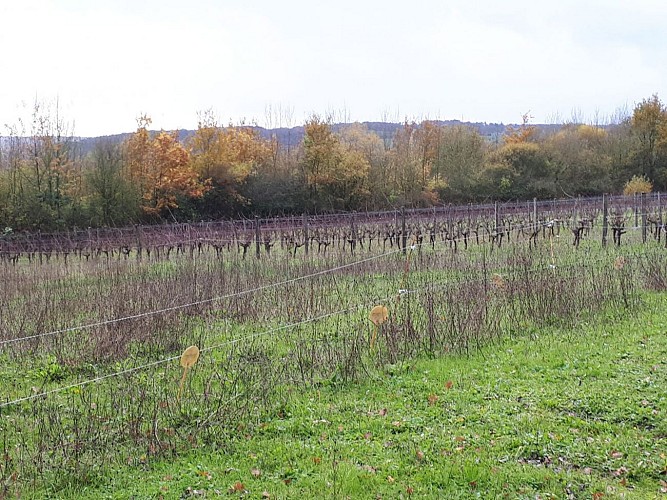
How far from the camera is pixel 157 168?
26.8 meters

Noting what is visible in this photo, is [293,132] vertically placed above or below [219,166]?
above

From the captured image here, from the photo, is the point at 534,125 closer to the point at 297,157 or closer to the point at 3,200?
A: the point at 297,157

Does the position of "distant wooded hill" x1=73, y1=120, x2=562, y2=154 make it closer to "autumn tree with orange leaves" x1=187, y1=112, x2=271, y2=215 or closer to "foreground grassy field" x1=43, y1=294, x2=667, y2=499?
"autumn tree with orange leaves" x1=187, y1=112, x2=271, y2=215

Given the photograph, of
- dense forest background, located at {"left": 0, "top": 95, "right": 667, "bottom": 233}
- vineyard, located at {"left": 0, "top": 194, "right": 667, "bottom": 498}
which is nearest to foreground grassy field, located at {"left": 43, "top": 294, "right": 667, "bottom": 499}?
vineyard, located at {"left": 0, "top": 194, "right": 667, "bottom": 498}

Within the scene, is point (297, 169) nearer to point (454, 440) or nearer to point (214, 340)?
point (214, 340)

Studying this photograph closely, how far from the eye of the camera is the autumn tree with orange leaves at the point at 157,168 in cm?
2653

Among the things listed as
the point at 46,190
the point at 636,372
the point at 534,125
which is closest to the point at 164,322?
the point at 636,372

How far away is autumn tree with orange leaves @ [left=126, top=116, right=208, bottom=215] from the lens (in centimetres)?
2653

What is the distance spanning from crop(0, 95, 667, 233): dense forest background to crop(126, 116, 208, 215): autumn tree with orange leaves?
0.15 feet

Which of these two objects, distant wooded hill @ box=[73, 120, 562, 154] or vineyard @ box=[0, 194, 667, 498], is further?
distant wooded hill @ box=[73, 120, 562, 154]

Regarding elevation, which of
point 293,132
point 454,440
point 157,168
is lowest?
point 454,440

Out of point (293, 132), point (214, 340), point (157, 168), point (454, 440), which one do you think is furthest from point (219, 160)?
point (454, 440)

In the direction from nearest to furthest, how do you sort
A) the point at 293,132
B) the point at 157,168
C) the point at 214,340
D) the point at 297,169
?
the point at 214,340, the point at 157,168, the point at 297,169, the point at 293,132

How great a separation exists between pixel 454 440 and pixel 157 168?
24.9 m
